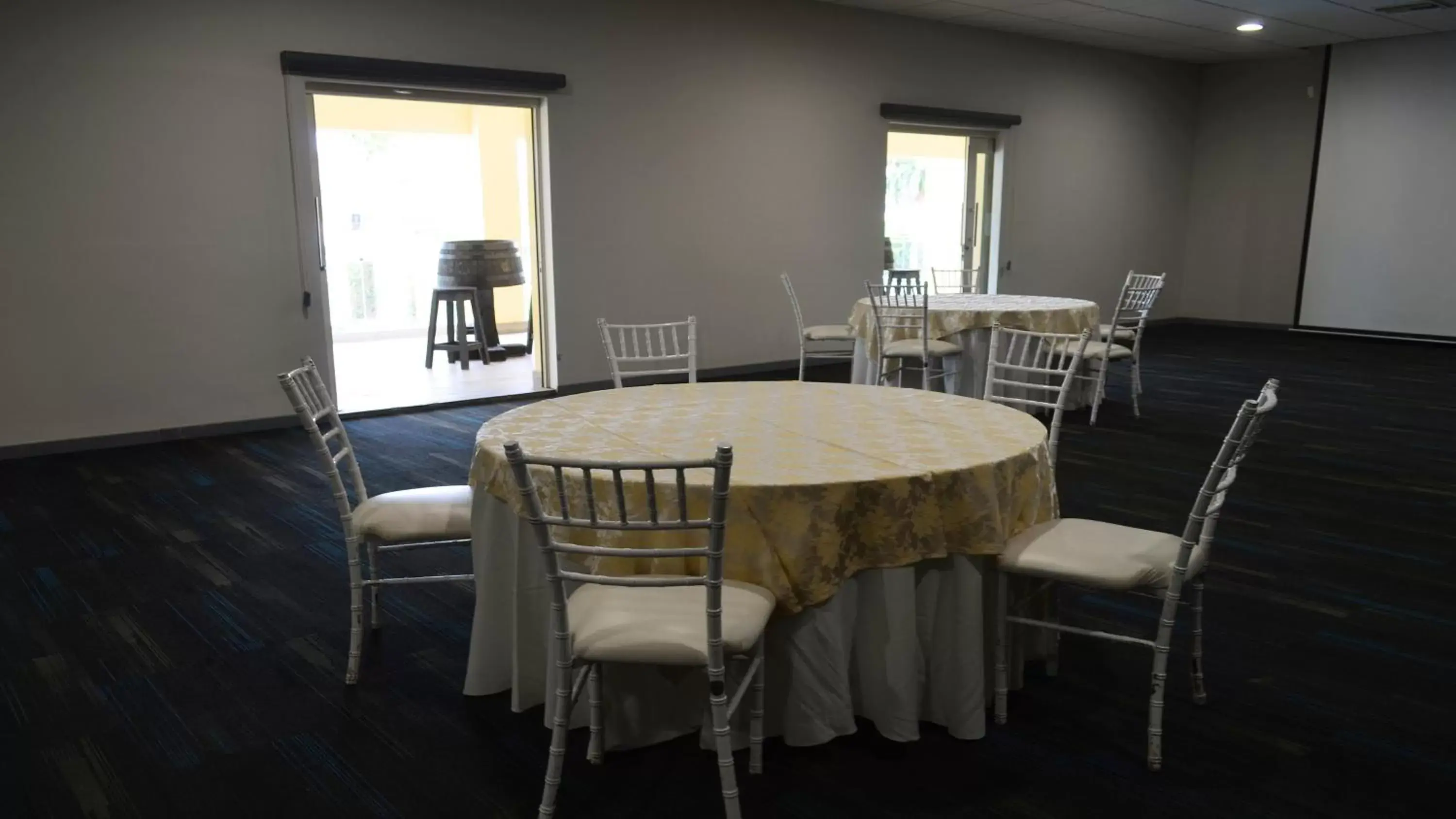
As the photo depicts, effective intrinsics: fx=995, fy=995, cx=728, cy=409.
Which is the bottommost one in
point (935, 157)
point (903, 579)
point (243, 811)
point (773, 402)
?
point (243, 811)

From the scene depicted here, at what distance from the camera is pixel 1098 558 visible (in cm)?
229

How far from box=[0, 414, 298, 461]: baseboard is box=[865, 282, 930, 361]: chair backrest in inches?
128

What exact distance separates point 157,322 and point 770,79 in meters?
4.56

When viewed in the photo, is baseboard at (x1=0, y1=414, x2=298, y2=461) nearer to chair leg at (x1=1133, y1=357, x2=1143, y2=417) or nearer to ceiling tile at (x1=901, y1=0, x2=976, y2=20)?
chair leg at (x1=1133, y1=357, x2=1143, y2=417)

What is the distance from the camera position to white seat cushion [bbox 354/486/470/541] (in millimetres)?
2627

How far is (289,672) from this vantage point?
2.73 m

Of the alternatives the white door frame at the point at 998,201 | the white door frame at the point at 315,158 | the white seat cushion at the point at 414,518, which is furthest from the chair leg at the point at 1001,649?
the white door frame at the point at 998,201

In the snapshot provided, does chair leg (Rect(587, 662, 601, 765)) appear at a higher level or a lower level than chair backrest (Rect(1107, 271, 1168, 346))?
lower

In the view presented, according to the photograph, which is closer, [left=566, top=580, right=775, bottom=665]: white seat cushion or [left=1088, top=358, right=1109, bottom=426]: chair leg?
[left=566, top=580, right=775, bottom=665]: white seat cushion

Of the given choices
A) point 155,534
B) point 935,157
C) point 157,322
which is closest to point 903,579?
point 155,534

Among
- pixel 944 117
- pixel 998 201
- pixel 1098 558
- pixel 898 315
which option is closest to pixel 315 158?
pixel 898 315

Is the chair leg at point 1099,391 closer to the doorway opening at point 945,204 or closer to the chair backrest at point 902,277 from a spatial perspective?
the chair backrest at point 902,277

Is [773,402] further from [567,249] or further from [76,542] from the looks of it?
[567,249]
